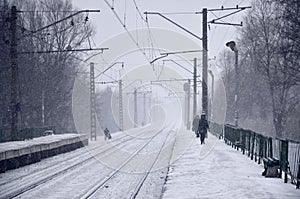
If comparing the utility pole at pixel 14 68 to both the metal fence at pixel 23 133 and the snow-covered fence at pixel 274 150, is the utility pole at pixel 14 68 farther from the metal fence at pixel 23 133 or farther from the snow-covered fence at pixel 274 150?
the snow-covered fence at pixel 274 150

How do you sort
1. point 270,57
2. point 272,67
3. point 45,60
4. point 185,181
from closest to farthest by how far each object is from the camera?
point 185,181 → point 270,57 → point 272,67 → point 45,60

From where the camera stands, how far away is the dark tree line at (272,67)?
102 ft

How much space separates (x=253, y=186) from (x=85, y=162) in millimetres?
13235

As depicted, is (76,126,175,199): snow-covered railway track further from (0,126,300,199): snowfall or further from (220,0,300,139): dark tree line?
(220,0,300,139): dark tree line

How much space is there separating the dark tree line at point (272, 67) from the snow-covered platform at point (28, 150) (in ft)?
46.7

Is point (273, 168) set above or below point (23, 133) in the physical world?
above

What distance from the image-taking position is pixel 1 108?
42.3 metres

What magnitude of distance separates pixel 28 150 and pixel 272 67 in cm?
2759

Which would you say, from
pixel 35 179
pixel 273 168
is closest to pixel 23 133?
pixel 35 179

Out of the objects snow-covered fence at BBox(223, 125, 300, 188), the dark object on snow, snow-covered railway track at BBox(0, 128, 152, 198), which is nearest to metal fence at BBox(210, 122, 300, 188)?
snow-covered fence at BBox(223, 125, 300, 188)

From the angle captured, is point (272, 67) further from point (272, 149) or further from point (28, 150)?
point (272, 149)

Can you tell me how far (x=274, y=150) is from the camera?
16734 mm

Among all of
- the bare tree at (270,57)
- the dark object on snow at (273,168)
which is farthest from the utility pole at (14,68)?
the bare tree at (270,57)

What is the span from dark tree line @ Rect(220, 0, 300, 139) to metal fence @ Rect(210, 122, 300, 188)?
747 cm
